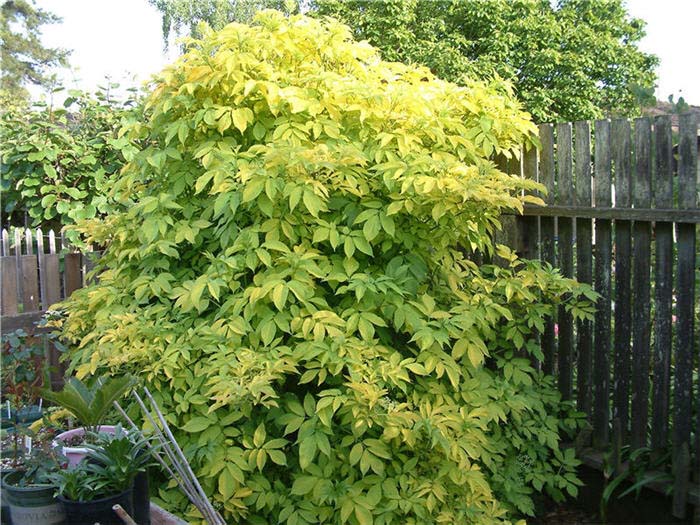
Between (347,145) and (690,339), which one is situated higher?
(347,145)

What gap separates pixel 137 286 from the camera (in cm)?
289

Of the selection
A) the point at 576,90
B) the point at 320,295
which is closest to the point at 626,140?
the point at 320,295

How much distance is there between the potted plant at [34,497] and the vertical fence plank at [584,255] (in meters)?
2.41

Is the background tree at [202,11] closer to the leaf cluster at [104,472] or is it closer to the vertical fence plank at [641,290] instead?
the vertical fence plank at [641,290]

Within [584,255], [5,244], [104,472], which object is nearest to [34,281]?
[5,244]

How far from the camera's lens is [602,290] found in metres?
3.19

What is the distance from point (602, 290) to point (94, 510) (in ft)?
7.84

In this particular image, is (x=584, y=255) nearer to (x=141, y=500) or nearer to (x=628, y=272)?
(x=628, y=272)

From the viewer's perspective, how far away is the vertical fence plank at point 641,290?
297cm

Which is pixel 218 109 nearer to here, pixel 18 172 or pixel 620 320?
pixel 620 320

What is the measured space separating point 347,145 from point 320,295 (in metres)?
0.63

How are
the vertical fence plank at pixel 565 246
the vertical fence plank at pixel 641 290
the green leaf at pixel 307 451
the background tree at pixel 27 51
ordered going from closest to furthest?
the green leaf at pixel 307 451, the vertical fence plank at pixel 641 290, the vertical fence plank at pixel 565 246, the background tree at pixel 27 51

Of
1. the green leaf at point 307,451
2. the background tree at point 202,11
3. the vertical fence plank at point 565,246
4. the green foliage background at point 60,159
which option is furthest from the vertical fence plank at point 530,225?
the background tree at point 202,11

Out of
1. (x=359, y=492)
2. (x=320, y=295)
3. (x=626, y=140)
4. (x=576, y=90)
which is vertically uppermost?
(x=576, y=90)
